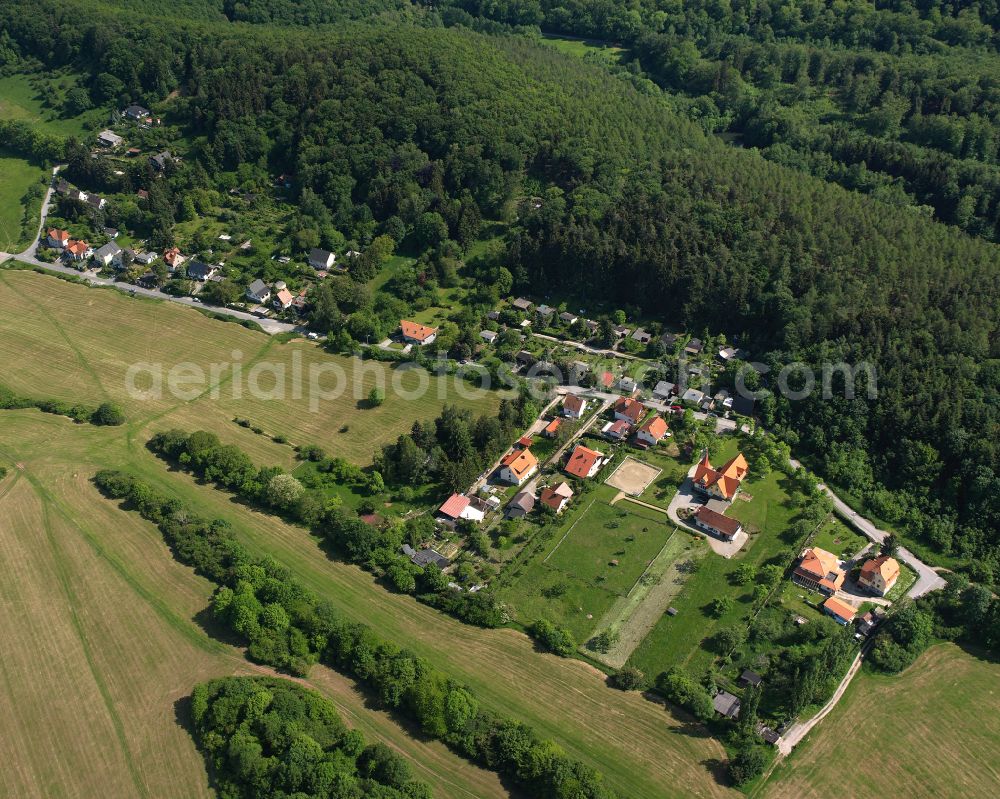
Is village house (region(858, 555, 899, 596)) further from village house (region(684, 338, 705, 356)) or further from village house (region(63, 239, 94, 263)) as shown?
village house (region(63, 239, 94, 263))

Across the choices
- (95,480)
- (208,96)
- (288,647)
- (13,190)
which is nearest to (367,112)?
(208,96)

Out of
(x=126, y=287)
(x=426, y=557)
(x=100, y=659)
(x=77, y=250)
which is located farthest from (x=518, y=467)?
(x=77, y=250)

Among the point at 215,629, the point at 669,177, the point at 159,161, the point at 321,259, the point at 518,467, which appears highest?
the point at 669,177

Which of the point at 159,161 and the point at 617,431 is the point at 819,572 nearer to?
the point at 617,431

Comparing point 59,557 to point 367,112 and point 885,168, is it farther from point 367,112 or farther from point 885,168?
point 885,168

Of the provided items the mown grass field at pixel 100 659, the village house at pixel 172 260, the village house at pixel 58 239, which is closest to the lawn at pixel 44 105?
the village house at pixel 58 239
